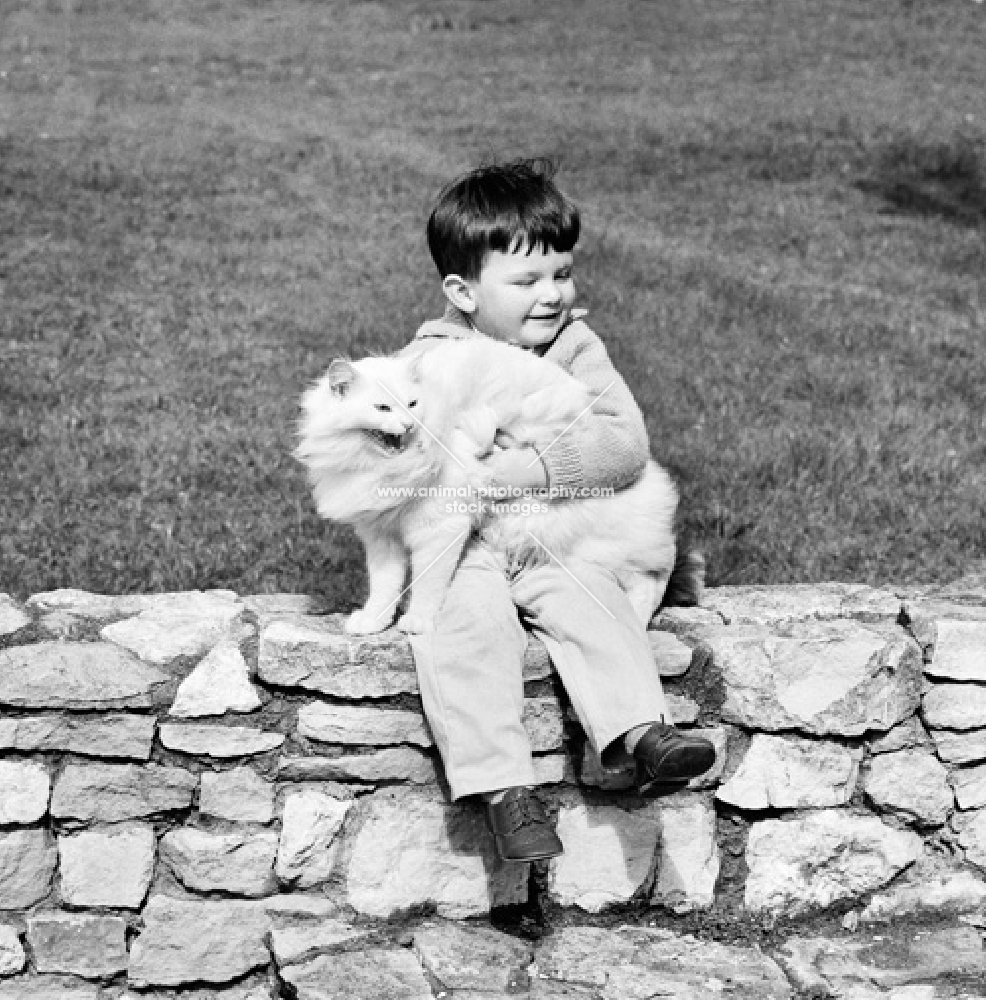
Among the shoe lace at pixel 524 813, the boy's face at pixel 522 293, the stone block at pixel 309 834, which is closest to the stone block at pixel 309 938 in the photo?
the stone block at pixel 309 834

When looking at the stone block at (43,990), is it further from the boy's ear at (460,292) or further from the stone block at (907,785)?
the stone block at (907,785)

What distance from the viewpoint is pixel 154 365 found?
23.5 feet

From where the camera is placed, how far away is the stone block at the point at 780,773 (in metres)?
4.00

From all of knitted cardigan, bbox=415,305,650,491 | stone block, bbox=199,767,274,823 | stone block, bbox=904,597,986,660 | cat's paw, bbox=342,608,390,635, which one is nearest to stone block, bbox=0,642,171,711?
stone block, bbox=199,767,274,823

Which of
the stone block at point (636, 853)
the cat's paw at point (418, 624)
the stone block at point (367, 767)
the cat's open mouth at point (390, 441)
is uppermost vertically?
the cat's open mouth at point (390, 441)

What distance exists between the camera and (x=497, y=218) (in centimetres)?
373

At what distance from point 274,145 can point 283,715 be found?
10.5 m

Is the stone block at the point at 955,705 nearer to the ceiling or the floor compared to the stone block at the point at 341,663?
nearer to the floor

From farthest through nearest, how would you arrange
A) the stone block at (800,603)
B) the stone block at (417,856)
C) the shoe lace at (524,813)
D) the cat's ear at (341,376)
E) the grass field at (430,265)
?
the grass field at (430,265) < the stone block at (800,603) < the stone block at (417,856) < the shoe lace at (524,813) < the cat's ear at (341,376)

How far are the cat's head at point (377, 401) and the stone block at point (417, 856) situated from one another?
111 cm

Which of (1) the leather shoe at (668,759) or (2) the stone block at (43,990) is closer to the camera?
(1) the leather shoe at (668,759)

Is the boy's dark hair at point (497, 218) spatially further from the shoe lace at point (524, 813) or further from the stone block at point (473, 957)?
the stone block at point (473, 957)

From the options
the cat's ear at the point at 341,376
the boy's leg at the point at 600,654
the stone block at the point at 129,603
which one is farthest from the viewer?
the stone block at the point at 129,603

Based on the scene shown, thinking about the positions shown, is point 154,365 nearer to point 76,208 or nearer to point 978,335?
point 76,208
